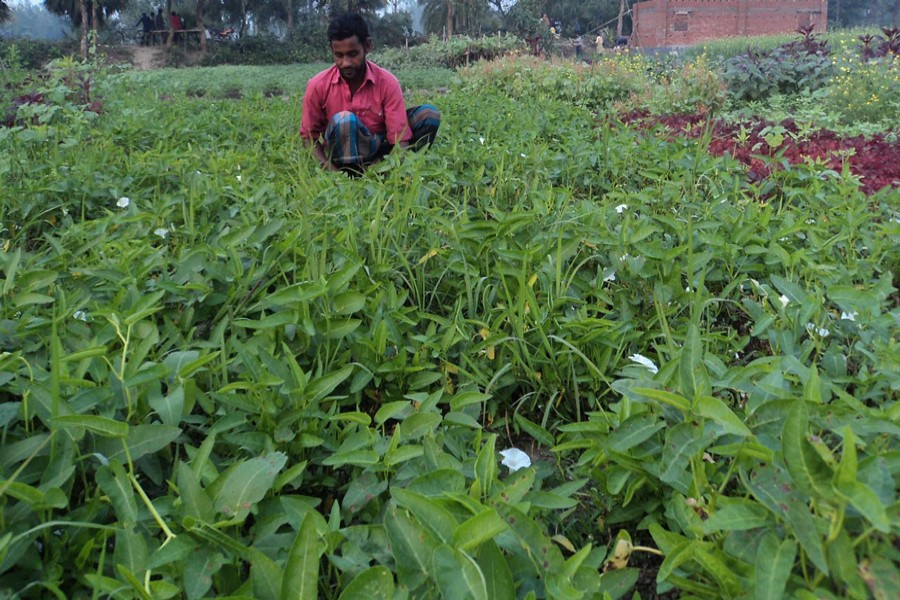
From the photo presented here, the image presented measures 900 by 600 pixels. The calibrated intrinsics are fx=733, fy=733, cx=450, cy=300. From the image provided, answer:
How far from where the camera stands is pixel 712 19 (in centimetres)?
3666

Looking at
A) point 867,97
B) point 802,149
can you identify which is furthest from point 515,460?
point 867,97

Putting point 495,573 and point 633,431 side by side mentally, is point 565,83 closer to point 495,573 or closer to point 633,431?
point 633,431

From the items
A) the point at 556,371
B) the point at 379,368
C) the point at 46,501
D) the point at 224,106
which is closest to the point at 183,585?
the point at 46,501

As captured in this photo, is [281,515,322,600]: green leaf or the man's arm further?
the man's arm

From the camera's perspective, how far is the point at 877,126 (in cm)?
589

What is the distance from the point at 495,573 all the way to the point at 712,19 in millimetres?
40635

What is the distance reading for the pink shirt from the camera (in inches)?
167

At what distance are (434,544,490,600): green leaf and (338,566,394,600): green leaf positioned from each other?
71 mm

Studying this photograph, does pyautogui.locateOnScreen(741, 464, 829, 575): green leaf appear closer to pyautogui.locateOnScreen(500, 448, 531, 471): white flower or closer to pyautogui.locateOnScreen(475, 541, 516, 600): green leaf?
pyautogui.locateOnScreen(475, 541, 516, 600): green leaf

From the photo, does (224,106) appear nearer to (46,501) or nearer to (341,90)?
(341,90)

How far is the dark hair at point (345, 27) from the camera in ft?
13.3

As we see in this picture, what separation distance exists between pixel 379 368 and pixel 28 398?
69cm

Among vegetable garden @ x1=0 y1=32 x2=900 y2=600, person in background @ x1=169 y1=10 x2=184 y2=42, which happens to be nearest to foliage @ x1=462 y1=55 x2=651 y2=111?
vegetable garden @ x1=0 y1=32 x2=900 y2=600

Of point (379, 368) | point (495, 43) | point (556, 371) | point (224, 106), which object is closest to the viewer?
point (379, 368)
